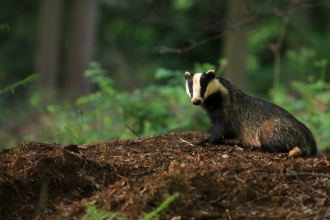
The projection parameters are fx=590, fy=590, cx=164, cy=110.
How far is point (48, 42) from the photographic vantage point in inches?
901

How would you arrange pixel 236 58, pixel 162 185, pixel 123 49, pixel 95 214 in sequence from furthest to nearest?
pixel 123 49 → pixel 236 58 → pixel 162 185 → pixel 95 214

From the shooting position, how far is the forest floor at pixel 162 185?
4.24m

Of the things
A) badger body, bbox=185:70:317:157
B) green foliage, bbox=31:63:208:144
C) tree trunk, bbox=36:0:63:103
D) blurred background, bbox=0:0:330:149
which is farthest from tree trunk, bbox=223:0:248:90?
badger body, bbox=185:70:317:157

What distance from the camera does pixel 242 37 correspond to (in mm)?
17953

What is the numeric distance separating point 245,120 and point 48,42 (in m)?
17.1

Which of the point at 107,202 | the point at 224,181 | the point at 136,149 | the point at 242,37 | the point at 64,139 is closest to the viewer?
the point at 107,202

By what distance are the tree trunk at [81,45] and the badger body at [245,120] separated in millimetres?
15710

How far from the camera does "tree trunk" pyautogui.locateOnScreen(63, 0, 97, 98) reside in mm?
22484

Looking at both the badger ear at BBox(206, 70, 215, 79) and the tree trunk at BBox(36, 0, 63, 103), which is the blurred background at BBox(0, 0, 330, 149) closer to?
the tree trunk at BBox(36, 0, 63, 103)

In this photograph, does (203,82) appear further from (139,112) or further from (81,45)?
(81,45)

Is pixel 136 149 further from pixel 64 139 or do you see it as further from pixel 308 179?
pixel 64 139

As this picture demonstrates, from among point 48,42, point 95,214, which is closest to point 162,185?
point 95,214

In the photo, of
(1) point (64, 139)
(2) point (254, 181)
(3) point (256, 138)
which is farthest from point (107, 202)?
(1) point (64, 139)

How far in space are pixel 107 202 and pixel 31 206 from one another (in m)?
0.76
